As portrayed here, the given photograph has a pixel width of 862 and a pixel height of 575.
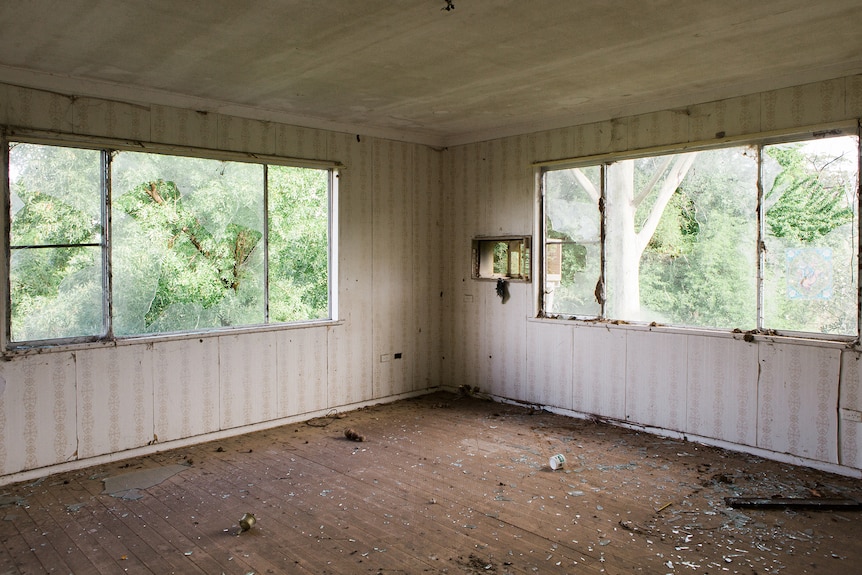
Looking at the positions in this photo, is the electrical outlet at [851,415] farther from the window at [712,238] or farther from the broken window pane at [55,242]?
the broken window pane at [55,242]

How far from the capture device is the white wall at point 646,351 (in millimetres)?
4297

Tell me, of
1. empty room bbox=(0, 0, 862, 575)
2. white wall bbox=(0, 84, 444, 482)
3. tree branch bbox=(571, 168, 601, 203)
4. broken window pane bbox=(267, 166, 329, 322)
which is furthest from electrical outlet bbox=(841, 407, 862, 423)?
broken window pane bbox=(267, 166, 329, 322)

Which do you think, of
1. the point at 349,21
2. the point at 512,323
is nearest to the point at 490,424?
the point at 512,323

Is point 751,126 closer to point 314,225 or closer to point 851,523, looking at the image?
point 851,523

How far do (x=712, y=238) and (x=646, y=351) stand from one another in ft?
3.47

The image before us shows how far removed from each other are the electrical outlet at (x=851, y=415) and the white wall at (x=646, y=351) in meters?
0.04

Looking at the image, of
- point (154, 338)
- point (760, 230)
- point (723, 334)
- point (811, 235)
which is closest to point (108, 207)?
point (154, 338)

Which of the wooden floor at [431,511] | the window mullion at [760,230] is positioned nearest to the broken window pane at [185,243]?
the wooden floor at [431,511]

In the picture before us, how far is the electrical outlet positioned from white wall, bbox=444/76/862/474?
4 centimetres

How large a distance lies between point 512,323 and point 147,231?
341 centimetres

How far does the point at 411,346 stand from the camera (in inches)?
260

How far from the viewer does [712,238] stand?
484 centimetres

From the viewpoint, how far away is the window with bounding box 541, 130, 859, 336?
4.29 metres

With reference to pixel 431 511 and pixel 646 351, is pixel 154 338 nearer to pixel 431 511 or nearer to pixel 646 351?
pixel 431 511
